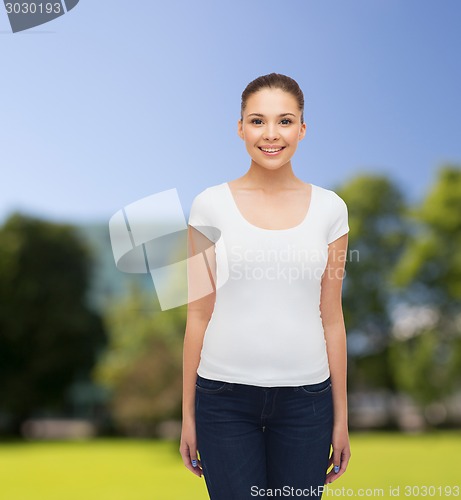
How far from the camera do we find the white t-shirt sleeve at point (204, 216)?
2.98 m

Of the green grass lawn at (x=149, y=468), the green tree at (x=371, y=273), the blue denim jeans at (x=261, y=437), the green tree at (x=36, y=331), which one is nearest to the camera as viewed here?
the blue denim jeans at (x=261, y=437)

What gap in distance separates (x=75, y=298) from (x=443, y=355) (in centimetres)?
1640

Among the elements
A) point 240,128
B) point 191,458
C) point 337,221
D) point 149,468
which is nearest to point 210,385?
point 191,458

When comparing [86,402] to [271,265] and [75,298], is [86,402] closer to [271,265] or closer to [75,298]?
[75,298]

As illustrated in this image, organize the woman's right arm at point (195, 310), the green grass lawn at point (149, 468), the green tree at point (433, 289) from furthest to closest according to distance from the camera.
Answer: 1. the green tree at point (433, 289)
2. the green grass lawn at point (149, 468)
3. the woman's right arm at point (195, 310)

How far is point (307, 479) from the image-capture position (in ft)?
9.64

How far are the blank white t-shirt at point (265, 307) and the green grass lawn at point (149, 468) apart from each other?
11336 mm

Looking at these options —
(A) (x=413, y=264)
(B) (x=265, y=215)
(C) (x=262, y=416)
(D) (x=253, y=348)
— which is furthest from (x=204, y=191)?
(A) (x=413, y=264)

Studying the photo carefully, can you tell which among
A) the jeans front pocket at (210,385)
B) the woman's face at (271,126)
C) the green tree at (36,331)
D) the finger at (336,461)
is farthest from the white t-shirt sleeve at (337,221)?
the green tree at (36,331)

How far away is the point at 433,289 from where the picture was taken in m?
26.3

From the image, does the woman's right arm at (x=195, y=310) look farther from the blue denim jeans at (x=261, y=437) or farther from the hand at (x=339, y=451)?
the hand at (x=339, y=451)

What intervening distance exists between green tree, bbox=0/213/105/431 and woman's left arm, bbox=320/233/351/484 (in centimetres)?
2740

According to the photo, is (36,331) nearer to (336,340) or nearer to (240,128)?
(240,128)

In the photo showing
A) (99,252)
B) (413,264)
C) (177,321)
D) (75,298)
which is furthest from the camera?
(99,252)
